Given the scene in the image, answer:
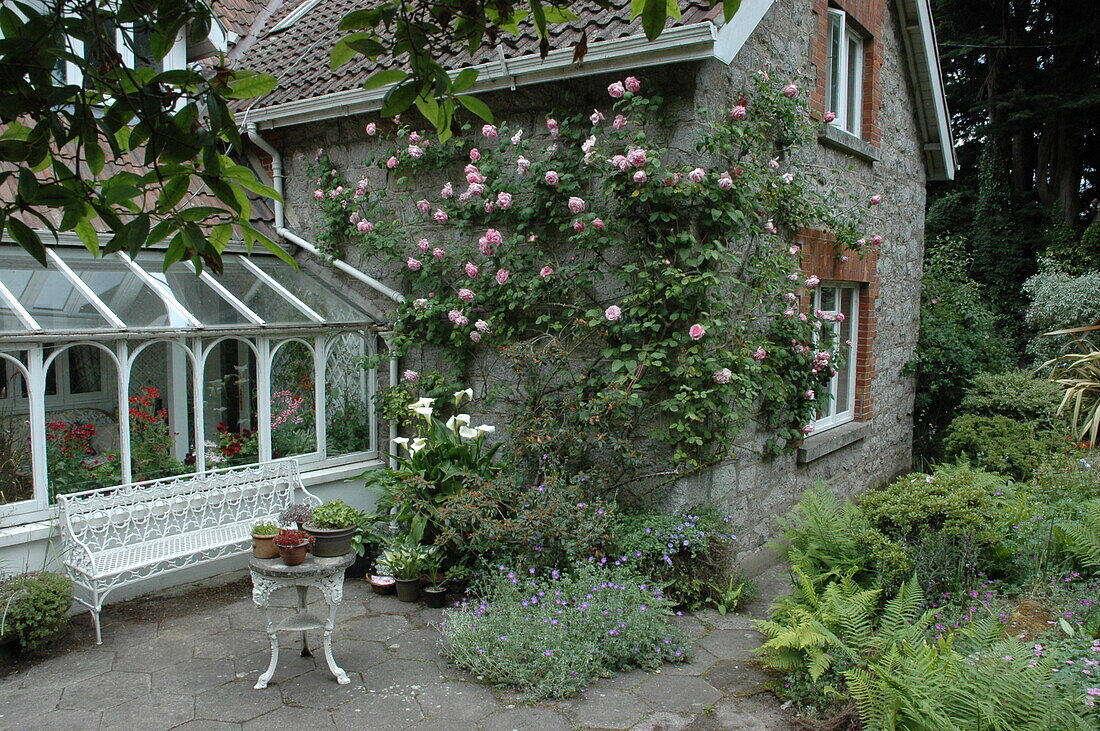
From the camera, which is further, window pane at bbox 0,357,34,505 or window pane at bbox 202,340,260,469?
window pane at bbox 202,340,260,469

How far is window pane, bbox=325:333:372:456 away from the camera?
23.6 feet

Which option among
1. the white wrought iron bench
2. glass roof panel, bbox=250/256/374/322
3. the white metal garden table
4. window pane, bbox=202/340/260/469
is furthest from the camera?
glass roof panel, bbox=250/256/374/322

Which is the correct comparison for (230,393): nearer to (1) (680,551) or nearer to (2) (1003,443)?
(1) (680,551)

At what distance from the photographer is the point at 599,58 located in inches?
220

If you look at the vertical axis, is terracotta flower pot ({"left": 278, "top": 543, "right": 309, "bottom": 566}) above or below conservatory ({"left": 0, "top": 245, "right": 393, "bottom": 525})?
below

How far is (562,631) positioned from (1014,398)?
7.11m

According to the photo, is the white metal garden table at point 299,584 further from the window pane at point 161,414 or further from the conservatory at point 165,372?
the window pane at point 161,414

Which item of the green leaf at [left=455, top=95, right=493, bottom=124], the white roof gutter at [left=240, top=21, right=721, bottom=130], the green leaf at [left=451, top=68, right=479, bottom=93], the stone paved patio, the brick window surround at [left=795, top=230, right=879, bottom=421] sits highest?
the white roof gutter at [left=240, top=21, right=721, bottom=130]

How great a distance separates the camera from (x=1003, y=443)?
852cm

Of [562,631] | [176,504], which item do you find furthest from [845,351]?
[176,504]

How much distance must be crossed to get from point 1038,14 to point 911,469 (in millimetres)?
12313

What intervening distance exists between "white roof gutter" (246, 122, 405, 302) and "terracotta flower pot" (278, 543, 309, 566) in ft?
9.97

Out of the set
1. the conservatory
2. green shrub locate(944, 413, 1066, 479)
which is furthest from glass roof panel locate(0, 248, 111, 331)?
green shrub locate(944, 413, 1066, 479)

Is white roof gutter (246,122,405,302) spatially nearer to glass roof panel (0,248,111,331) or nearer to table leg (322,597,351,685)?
glass roof panel (0,248,111,331)
